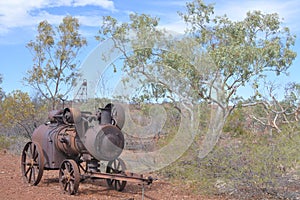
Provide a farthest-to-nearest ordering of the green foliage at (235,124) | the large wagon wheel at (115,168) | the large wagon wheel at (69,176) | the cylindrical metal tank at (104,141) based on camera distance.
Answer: the green foliage at (235,124) < the large wagon wheel at (115,168) < the large wagon wheel at (69,176) < the cylindrical metal tank at (104,141)

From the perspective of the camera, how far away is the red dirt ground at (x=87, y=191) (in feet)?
26.6

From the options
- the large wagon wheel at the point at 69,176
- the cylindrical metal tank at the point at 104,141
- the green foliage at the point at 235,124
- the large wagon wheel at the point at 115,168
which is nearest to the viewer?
the cylindrical metal tank at the point at 104,141

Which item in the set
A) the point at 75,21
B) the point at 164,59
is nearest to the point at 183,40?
the point at 164,59

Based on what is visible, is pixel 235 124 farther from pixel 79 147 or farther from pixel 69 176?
pixel 69 176

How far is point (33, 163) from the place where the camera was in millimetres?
9227

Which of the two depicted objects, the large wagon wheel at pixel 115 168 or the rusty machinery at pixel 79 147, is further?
the large wagon wheel at pixel 115 168

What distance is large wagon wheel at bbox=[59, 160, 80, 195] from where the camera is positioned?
316 inches

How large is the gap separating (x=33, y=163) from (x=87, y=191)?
1.47m

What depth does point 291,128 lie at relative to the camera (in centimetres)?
943

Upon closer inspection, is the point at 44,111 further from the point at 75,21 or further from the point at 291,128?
the point at 291,128

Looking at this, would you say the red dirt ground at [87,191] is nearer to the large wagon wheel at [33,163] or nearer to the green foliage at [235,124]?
the large wagon wheel at [33,163]

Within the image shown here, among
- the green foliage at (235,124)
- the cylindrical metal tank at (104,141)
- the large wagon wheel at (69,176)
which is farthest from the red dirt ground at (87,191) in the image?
the green foliage at (235,124)

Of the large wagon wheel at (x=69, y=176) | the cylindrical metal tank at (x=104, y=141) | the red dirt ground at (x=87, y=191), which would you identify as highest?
the cylindrical metal tank at (x=104, y=141)

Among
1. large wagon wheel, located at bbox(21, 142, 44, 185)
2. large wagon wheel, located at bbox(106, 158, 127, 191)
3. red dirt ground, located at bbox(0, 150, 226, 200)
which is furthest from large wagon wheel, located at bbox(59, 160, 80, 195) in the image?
large wagon wheel, located at bbox(106, 158, 127, 191)
